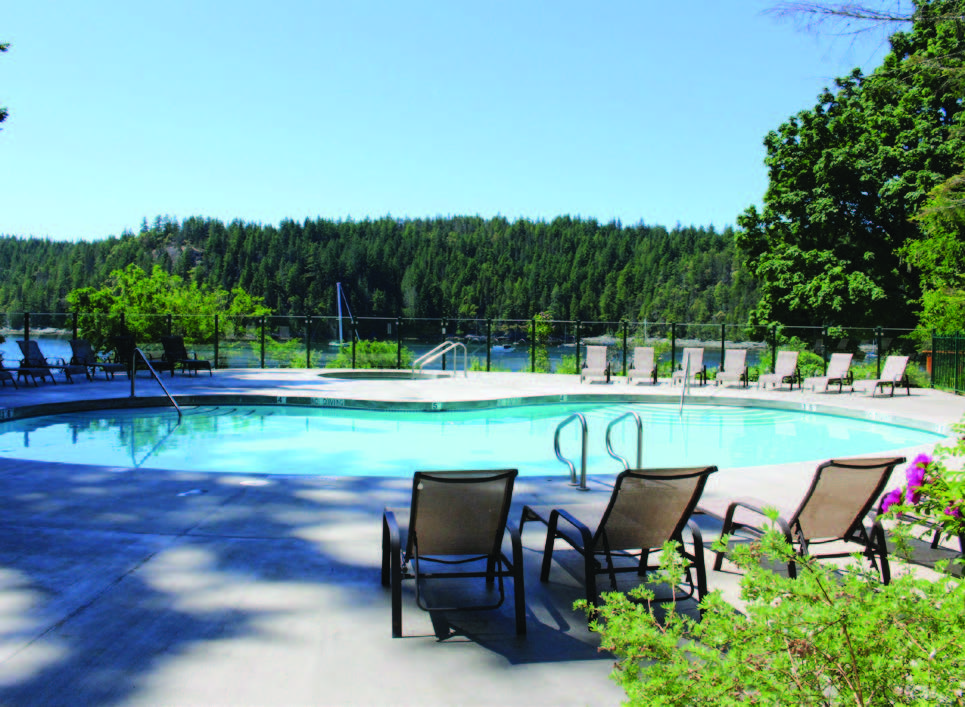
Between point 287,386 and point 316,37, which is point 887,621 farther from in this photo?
point 316,37

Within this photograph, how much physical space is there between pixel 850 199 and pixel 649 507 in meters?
23.8

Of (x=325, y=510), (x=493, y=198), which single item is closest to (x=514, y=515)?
(x=325, y=510)

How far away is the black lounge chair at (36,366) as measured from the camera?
12398 millimetres

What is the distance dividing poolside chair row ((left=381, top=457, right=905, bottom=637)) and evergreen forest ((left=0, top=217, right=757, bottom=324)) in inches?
2178

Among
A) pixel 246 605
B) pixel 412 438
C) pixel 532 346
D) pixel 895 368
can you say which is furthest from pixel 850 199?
pixel 246 605

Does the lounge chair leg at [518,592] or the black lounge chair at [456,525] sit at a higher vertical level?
the black lounge chair at [456,525]

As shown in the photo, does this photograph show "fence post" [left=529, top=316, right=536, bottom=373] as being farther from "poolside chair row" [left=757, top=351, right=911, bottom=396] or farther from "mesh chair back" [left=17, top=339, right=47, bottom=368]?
"mesh chair back" [left=17, top=339, right=47, bottom=368]

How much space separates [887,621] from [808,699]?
0.30 metres

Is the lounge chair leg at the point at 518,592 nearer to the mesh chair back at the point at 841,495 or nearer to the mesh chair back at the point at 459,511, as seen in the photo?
the mesh chair back at the point at 459,511

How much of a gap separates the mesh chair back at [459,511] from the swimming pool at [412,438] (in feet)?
13.9

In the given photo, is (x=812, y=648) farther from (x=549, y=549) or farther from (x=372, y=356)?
(x=372, y=356)

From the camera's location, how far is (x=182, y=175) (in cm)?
3394

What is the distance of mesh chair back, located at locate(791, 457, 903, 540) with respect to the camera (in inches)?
137

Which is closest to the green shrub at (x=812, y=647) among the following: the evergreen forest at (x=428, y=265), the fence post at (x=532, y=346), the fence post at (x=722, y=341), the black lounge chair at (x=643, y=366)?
the black lounge chair at (x=643, y=366)
